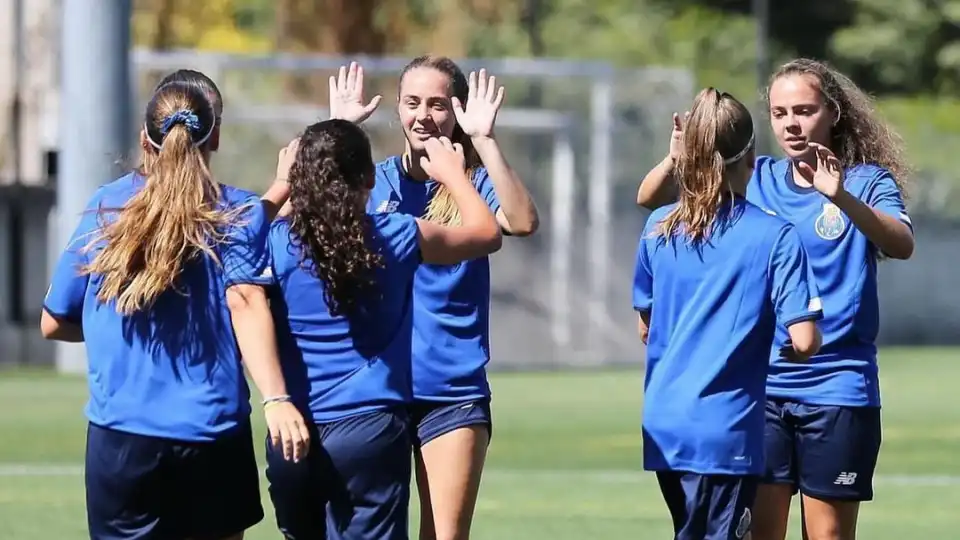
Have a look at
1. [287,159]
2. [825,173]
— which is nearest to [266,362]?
[287,159]

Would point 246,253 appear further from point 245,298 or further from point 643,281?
point 643,281

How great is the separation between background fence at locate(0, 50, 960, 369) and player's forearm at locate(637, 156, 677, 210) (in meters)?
15.1

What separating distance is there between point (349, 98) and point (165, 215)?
3.91 feet

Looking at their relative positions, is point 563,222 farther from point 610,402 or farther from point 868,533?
point 868,533

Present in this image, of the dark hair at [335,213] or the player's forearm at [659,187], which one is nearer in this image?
the dark hair at [335,213]

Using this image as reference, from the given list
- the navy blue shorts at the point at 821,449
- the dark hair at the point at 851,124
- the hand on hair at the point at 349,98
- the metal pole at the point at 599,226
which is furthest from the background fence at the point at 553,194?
the navy blue shorts at the point at 821,449

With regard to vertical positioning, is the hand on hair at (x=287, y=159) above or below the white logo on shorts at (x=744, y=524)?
above

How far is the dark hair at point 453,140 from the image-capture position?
21.1 ft

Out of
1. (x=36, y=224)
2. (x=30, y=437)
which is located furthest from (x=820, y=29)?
(x=30, y=437)

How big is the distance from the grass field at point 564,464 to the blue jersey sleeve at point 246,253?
4062mm

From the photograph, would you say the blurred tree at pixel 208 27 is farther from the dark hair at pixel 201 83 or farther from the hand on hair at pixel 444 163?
the dark hair at pixel 201 83

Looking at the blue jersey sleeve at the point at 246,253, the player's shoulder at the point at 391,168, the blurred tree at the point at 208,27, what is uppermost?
the blurred tree at the point at 208,27

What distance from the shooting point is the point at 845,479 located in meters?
6.33

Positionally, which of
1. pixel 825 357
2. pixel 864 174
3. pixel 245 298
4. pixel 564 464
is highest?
pixel 864 174
